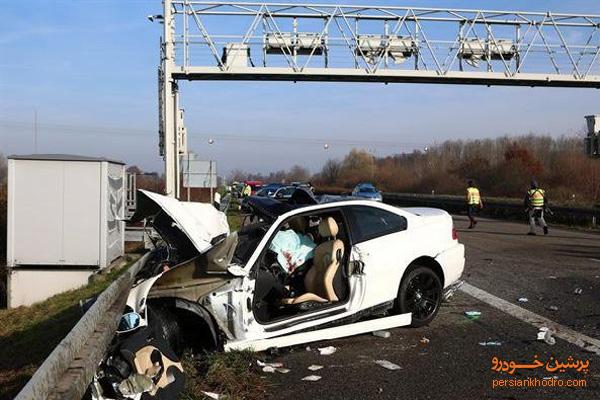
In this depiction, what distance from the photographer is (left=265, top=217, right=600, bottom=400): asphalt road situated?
16.5 feet

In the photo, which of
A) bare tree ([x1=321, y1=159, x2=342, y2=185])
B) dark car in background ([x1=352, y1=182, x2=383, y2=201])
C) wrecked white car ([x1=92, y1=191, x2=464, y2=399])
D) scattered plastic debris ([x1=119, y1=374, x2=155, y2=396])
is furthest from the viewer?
bare tree ([x1=321, y1=159, x2=342, y2=185])

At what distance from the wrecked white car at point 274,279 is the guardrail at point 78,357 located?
16cm

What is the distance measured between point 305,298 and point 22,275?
9.66 metres

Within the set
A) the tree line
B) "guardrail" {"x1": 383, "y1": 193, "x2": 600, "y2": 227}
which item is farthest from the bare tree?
"guardrail" {"x1": 383, "y1": 193, "x2": 600, "y2": 227}

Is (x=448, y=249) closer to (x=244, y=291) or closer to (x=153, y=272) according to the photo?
(x=244, y=291)

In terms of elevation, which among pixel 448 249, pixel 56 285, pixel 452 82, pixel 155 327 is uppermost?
pixel 452 82

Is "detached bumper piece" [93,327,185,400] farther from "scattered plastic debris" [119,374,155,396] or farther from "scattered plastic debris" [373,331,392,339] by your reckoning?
"scattered plastic debris" [373,331,392,339]

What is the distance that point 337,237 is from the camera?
6820mm

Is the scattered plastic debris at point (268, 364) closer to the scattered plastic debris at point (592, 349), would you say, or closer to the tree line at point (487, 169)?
the scattered plastic debris at point (592, 349)

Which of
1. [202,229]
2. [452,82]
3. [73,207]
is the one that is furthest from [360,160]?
[202,229]

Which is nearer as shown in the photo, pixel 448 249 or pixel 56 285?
pixel 448 249

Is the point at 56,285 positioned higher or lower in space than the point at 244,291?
lower

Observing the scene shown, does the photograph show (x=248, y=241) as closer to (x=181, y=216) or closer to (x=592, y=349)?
(x=181, y=216)

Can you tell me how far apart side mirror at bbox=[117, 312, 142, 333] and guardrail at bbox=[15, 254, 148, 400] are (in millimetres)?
60
